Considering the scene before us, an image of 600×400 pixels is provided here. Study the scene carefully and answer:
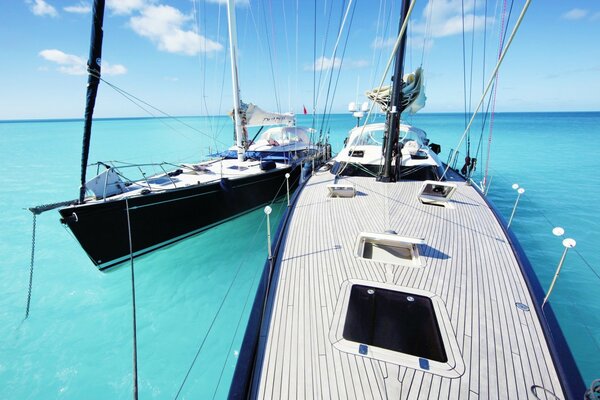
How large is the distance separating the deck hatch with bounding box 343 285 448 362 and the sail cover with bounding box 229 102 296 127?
35.2 feet

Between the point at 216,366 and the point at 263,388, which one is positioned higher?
the point at 263,388

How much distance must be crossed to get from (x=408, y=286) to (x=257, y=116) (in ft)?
36.8

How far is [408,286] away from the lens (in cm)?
347

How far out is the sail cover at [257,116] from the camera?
1200cm

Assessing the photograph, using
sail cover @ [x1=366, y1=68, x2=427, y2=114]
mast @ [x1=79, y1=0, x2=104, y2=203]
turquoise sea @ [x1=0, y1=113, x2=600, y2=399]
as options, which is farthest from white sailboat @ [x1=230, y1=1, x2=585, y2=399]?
sail cover @ [x1=366, y1=68, x2=427, y2=114]

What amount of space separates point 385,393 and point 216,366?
3.95 metres

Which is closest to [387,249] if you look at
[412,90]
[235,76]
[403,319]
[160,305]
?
[403,319]

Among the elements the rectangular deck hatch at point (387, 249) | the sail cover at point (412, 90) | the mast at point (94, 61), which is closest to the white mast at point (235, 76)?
the sail cover at point (412, 90)

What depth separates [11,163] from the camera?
2312cm

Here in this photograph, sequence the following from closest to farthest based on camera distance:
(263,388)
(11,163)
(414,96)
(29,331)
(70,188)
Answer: (263,388) < (29,331) < (414,96) < (70,188) < (11,163)

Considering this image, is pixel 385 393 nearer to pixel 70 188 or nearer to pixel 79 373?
pixel 79 373

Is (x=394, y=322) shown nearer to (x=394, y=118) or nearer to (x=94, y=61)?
(x=394, y=118)

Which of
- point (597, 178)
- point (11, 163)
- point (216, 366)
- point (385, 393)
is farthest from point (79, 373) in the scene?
point (11, 163)

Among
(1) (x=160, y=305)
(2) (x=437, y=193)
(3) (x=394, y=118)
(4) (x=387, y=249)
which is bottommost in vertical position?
(1) (x=160, y=305)
